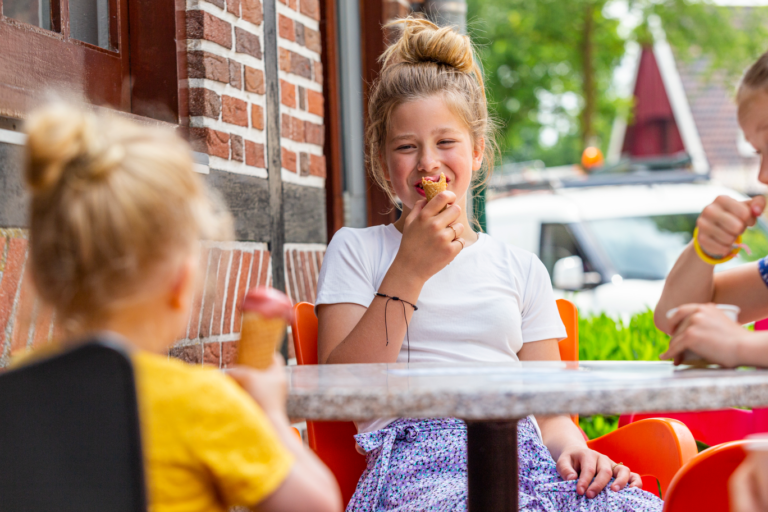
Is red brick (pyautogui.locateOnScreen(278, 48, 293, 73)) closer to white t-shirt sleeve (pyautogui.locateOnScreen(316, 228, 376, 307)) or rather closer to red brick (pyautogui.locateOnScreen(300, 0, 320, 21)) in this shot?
red brick (pyautogui.locateOnScreen(300, 0, 320, 21))

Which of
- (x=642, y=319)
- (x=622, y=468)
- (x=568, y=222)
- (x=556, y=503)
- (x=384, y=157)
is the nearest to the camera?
(x=556, y=503)

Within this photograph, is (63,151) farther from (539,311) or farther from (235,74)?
(235,74)

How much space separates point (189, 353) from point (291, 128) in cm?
106

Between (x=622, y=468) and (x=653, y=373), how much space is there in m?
0.53

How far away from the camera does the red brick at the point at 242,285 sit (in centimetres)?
254

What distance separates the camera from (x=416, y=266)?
171cm

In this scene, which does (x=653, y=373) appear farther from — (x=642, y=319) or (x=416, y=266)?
(x=642, y=319)

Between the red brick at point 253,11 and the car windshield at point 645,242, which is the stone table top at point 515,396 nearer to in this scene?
the red brick at point 253,11

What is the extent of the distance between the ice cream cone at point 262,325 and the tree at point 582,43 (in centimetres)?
1236

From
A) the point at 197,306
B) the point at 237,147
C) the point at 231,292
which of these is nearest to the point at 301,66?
the point at 237,147

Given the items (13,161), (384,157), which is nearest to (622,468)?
(384,157)

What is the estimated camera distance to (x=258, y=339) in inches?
39.8

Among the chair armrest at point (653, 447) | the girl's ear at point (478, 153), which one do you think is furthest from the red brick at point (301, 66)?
the chair armrest at point (653, 447)

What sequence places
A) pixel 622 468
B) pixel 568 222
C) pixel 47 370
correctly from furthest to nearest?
pixel 568 222 → pixel 622 468 → pixel 47 370
